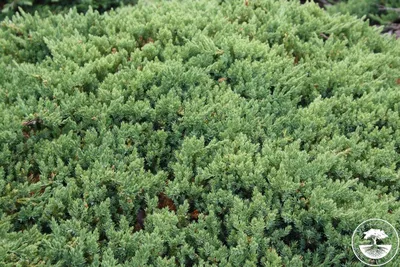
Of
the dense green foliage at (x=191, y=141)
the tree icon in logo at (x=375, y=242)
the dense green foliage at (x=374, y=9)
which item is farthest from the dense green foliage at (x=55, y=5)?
the tree icon in logo at (x=375, y=242)

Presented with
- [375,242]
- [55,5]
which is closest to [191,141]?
[375,242]

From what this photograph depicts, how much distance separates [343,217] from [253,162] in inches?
23.1

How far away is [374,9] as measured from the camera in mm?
5910

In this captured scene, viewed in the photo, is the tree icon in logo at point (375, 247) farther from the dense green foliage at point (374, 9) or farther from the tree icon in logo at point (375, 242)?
the dense green foliage at point (374, 9)

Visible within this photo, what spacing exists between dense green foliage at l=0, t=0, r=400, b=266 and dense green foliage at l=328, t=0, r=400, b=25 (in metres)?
1.92

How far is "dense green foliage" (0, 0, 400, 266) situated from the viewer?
8.89ft

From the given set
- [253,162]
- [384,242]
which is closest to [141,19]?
[253,162]

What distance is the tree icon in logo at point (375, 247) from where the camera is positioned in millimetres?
2682

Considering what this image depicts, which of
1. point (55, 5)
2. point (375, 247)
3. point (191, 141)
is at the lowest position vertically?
point (55, 5)

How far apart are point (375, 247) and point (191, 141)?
1.15m

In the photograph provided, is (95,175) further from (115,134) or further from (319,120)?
(319,120)

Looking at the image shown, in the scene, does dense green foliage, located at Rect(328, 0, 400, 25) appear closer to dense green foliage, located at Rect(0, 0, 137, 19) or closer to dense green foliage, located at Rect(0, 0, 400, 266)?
dense green foliage, located at Rect(0, 0, 400, 266)

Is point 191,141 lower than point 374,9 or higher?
higher

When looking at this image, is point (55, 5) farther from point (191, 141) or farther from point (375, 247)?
point (375, 247)
